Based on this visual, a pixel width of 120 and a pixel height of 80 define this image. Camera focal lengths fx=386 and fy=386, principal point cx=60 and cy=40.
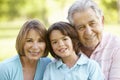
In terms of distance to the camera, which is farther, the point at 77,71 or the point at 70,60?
the point at 70,60

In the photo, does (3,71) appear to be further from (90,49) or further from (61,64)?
(90,49)

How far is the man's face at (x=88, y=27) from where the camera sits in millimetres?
3545

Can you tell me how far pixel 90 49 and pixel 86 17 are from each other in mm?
338

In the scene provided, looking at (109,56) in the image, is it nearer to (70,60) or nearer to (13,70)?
(70,60)

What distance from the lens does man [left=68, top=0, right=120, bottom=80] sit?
354cm

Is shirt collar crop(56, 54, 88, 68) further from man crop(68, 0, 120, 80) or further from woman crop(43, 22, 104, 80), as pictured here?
man crop(68, 0, 120, 80)

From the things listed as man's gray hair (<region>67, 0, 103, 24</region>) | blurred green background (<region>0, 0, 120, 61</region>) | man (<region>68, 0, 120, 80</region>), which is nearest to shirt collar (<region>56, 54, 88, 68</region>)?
man (<region>68, 0, 120, 80</region>)

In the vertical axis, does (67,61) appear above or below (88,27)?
below

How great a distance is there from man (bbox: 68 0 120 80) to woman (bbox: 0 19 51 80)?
1.10ft

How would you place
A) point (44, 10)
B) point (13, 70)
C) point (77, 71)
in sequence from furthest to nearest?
1. point (44, 10)
2. point (13, 70)
3. point (77, 71)

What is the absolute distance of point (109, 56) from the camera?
11.7ft

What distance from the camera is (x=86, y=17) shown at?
11.6 ft

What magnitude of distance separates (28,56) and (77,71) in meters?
0.47

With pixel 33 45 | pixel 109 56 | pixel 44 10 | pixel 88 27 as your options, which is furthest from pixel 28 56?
pixel 44 10
